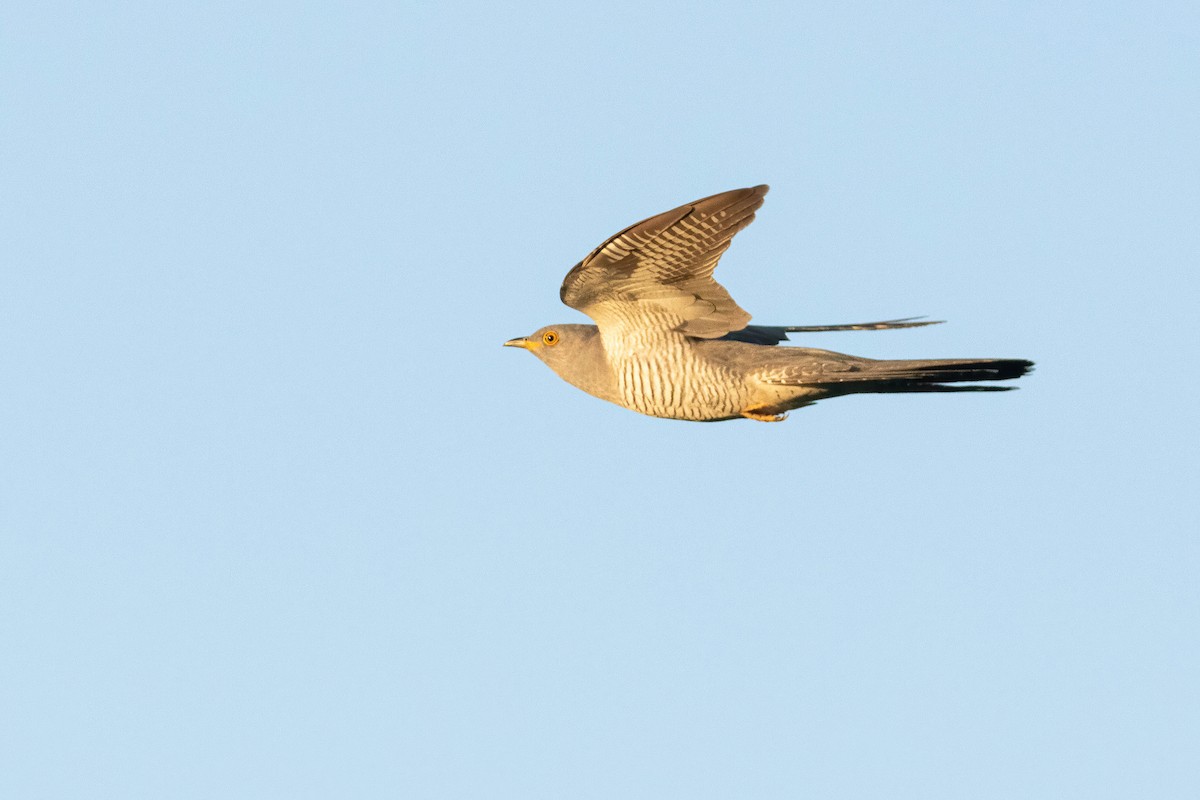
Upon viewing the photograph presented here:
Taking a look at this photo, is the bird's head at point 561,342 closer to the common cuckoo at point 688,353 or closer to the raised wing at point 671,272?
the common cuckoo at point 688,353

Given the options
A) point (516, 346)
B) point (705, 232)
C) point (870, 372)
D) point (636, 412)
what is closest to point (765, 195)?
point (705, 232)

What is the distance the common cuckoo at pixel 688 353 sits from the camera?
9383mm

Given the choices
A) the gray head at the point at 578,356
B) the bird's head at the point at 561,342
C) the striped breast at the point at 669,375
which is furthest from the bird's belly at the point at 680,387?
the bird's head at the point at 561,342

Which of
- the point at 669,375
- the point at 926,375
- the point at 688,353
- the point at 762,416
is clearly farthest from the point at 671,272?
the point at 926,375

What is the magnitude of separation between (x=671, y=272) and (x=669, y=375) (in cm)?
86

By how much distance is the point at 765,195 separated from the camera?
29.0 ft

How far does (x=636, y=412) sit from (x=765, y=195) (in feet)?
8.01

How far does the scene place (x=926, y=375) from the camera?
31.1 ft

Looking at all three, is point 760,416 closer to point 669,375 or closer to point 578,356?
point 669,375

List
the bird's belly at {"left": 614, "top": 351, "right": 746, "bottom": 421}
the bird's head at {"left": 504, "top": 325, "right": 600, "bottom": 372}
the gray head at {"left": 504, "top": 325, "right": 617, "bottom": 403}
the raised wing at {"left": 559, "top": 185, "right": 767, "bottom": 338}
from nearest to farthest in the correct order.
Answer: the raised wing at {"left": 559, "top": 185, "right": 767, "bottom": 338} < the bird's belly at {"left": 614, "top": 351, "right": 746, "bottom": 421} < the gray head at {"left": 504, "top": 325, "right": 617, "bottom": 403} < the bird's head at {"left": 504, "top": 325, "right": 600, "bottom": 372}

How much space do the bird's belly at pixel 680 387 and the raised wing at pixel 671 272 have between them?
236mm

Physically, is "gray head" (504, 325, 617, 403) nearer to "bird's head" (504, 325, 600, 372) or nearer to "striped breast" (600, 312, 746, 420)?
"bird's head" (504, 325, 600, 372)

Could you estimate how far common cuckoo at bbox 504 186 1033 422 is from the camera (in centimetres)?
938

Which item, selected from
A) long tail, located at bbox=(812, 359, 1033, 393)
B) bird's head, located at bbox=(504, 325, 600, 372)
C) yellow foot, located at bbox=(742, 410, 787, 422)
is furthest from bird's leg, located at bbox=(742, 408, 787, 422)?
bird's head, located at bbox=(504, 325, 600, 372)
